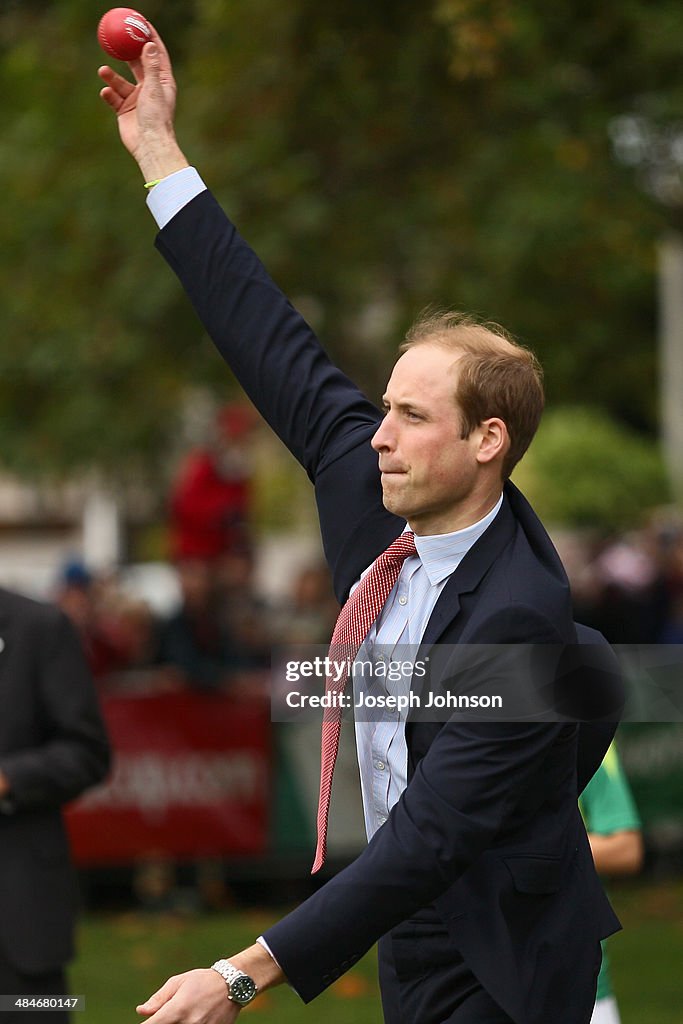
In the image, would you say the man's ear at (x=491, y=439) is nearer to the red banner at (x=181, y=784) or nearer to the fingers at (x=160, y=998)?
the fingers at (x=160, y=998)

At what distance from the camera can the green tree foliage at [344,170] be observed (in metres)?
8.55

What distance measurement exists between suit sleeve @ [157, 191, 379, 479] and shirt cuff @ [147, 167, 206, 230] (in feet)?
0.05

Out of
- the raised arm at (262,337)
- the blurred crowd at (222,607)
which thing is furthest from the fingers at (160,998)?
the blurred crowd at (222,607)

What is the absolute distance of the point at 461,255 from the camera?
36.8 ft

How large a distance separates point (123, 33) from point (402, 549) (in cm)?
121

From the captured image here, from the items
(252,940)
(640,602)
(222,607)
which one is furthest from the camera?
(640,602)

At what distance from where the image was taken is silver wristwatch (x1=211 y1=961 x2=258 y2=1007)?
2574mm

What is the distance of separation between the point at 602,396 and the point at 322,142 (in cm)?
1164

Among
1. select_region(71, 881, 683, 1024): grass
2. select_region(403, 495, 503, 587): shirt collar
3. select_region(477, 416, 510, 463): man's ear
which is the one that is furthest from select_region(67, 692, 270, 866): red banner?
select_region(477, 416, 510, 463): man's ear

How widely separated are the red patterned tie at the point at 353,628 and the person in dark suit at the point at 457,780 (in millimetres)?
23

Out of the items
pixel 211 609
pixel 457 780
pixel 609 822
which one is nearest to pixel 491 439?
pixel 457 780

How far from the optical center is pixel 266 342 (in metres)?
3.24

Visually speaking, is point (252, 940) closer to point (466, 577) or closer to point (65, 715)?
point (65, 715)

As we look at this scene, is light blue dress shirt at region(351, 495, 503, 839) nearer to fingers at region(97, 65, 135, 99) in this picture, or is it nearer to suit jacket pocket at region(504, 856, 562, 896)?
suit jacket pocket at region(504, 856, 562, 896)
